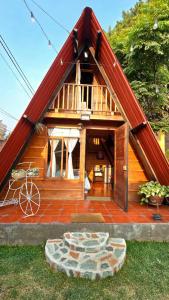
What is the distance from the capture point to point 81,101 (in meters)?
5.76

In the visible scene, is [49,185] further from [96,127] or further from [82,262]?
[82,262]

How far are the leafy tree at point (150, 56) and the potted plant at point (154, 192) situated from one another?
2909 mm

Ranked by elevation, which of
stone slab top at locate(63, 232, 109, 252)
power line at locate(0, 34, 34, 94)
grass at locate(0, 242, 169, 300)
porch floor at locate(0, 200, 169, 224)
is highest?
power line at locate(0, 34, 34, 94)

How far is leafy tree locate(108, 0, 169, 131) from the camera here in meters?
6.57

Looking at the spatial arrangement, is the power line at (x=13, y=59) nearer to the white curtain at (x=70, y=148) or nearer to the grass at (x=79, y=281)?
the white curtain at (x=70, y=148)

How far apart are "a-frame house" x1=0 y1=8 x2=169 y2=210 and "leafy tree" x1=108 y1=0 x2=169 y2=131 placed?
2.09 metres

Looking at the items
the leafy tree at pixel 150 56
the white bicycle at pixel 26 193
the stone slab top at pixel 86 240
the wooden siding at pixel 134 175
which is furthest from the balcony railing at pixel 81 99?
the stone slab top at pixel 86 240

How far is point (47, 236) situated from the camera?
3428 millimetres

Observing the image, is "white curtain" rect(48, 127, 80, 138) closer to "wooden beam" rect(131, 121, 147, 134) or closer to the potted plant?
"wooden beam" rect(131, 121, 147, 134)

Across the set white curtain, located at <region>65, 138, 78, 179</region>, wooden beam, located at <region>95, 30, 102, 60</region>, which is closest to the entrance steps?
white curtain, located at <region>65, 138, 78, 179</region>

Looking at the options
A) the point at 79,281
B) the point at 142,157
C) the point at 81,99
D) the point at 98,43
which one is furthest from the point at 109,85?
the point at 79,281

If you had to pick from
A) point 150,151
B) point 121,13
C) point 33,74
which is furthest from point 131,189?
point 121,13

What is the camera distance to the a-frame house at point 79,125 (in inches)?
181

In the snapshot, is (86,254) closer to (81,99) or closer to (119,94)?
(119,94)
